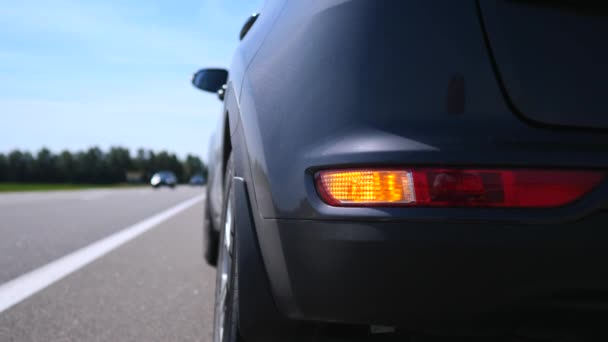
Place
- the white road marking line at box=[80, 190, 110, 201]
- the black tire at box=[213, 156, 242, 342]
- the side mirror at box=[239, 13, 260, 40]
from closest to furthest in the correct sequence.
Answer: the black tire at box=[213, 156, 242, 342] < the side mirror at box=[239, 13, 260, 40] < the white road marking line at box=[80, 190, 110, 201]

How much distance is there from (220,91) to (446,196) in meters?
2.45

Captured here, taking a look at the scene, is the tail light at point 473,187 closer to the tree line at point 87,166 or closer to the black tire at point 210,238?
the black tire at point 210,238

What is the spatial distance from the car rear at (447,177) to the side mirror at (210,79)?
2170 mm

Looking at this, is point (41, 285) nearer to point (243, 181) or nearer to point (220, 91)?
point (220, 91)

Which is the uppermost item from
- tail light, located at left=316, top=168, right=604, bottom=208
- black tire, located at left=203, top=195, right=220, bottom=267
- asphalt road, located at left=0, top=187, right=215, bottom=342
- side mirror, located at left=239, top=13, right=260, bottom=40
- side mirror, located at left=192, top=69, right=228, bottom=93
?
side mirror, located at left=239, top=13, right=260, bottom=40

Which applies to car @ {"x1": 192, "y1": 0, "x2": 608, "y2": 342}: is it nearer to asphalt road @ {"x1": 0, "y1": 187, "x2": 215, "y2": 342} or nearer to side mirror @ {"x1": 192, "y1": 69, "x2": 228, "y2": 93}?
asphalt road @ {"x1": 0, "y1": 187, "x2": 215, "y2": 342}

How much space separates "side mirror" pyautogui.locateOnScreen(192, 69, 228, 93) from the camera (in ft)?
11.8

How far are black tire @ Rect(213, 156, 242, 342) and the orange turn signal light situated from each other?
1.63ft

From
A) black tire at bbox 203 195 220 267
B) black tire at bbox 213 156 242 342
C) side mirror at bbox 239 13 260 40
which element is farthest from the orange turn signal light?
black tire at bbox 203 195 220 267

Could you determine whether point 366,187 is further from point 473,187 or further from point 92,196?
point 92,196

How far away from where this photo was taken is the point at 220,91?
3586mm

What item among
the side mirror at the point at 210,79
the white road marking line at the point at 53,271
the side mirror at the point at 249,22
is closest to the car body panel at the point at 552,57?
the side mirror at the point at 249,22

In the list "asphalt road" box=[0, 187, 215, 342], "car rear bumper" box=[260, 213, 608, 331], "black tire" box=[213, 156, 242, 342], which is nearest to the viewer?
"car rear bumper" box=[260, 213, 608, 331]

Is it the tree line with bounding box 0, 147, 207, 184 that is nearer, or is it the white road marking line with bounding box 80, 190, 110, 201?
the white road marking line with bounding box 80, 190, 110, 201
